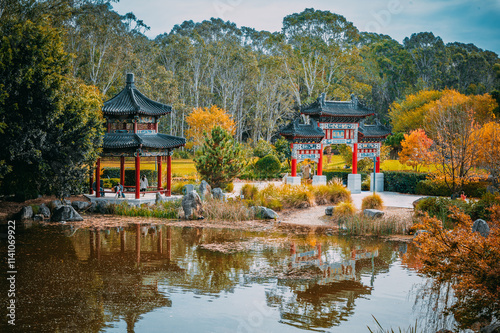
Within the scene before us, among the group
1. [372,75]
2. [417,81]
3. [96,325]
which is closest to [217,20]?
[372,75]

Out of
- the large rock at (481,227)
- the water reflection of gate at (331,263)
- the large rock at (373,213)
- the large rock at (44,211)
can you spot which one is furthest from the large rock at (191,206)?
the large rock at (481,227)

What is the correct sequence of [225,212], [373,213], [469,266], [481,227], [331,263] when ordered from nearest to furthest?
[469,266]
[331,263]
[481,227]
[373,213]
[225,212]

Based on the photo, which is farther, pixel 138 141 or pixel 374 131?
pixel 374 131

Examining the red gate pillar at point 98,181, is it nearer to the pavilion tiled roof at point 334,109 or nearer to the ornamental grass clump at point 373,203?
the pavilion tiled roof at point 334,109

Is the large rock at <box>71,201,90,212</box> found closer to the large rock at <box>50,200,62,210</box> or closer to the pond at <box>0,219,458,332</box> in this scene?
the large rock at <box>50,200,62,210</box>

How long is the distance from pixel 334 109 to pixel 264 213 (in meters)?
8.99

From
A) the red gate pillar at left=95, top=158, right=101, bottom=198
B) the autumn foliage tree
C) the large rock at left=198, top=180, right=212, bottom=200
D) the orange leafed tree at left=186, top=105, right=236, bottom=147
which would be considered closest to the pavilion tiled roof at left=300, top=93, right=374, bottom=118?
the large rock at left=198, top=180, right=212, bottom=200

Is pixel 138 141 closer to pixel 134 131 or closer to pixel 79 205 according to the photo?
pixel 134 131

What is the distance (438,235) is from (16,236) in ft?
39.3

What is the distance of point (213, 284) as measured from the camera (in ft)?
31.4

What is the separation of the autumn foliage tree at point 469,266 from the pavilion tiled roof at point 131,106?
608 inches

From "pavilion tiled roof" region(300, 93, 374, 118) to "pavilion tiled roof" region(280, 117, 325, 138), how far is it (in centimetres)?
69

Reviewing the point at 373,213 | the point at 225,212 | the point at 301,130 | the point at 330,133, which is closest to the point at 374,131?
the point at 330,133

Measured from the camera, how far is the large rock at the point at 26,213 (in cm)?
1731
